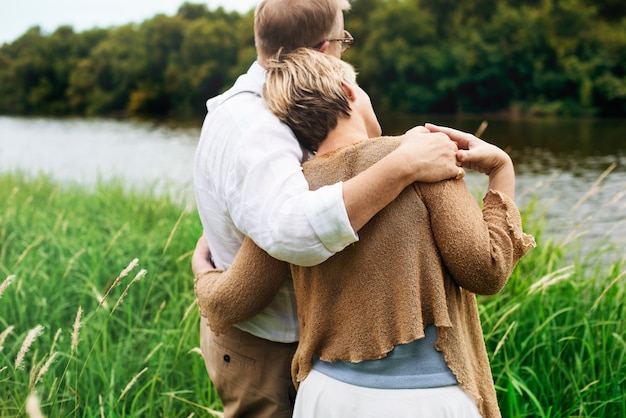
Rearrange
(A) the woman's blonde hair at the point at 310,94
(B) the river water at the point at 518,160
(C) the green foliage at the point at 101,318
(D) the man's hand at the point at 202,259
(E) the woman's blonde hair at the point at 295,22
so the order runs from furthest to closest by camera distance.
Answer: (B) the river water at the point at 518,160 < (C) the green foliage at the point at 101,318 < (D) the man's hand at the point at 202,259 < (E) the woman's blonde hair at the point at 295,22 < (A) the woman's blonde hair at the point at 310,94

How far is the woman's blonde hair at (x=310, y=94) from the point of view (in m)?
1.49

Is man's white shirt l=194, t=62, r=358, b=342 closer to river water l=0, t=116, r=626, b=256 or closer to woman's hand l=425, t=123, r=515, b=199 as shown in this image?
woman's hand l=425, t=123, r=515, b=199

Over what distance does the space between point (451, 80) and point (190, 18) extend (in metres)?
50.0

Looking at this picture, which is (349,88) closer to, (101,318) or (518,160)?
(101,318)

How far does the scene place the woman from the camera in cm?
135

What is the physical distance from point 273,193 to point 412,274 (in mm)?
366

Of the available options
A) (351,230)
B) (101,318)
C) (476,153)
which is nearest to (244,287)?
(351,230)

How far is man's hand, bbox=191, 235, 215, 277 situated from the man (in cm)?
4

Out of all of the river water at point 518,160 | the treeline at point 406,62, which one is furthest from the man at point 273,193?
the treeline at point 406,62

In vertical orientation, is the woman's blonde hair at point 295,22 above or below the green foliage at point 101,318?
above

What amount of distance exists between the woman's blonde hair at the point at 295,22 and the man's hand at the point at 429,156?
0.43m

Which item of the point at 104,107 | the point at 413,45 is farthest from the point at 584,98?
the point at 104,107

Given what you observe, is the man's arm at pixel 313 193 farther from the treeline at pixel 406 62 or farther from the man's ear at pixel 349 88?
the treeline at pixel 406 62

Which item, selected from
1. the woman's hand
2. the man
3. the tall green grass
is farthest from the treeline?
the man
